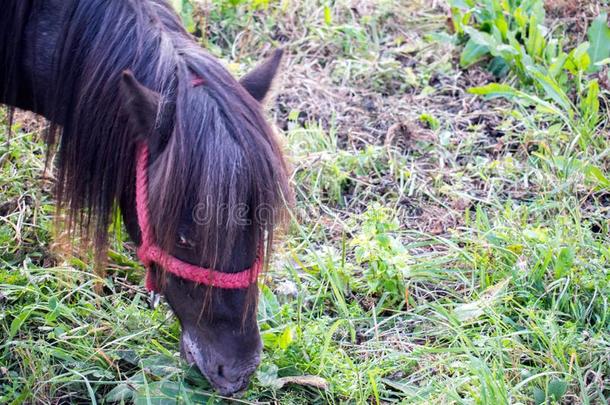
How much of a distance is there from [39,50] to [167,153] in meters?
0.72

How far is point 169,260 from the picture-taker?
257 centimetres

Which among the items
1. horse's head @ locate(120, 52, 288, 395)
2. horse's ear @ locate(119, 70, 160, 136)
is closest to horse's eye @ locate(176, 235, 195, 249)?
horse's head @ locate(120, 52, 288, 395)

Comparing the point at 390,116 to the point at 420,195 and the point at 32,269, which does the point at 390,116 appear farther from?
the point at 32,269

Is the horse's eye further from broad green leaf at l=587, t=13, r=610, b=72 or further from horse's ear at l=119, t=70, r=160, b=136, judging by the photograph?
broad green leaf at l=587, t=13, r=610, b=72

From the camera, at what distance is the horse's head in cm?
242

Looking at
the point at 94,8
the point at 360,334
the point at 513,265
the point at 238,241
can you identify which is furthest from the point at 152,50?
the point at 513,265

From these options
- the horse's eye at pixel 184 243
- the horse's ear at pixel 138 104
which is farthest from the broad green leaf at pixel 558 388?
the horse's ear at pixel 138 104

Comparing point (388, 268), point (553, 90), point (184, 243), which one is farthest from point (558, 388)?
point (553, 90)

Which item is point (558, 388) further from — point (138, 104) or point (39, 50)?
point (39, 50)

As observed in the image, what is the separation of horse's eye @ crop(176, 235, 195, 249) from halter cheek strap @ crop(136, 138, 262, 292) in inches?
2.2

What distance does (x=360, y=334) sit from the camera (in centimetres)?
336

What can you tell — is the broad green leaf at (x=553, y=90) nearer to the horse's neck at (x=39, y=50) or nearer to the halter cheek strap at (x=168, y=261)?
the halter cheek strap at (x=168, y=261)

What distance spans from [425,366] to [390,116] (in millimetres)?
1931

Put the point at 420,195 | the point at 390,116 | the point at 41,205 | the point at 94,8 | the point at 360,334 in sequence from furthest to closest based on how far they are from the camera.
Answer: the point at 390,116 → the point at 420,195 → the point at 41,205 → the point at 360,334 → the point at 94,8
